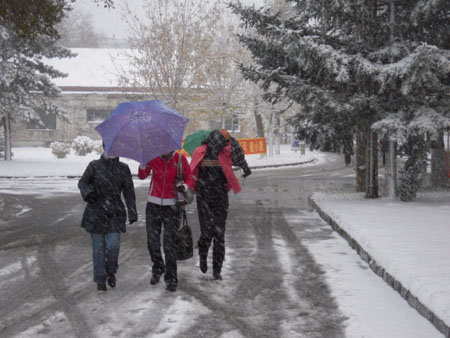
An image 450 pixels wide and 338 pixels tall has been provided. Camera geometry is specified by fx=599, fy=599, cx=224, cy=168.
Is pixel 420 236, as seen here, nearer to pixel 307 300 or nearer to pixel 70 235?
pixel 307 300

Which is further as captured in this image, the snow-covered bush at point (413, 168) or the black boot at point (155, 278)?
the snow-covered bush at point (413, 168)

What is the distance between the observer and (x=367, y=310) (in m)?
6.01

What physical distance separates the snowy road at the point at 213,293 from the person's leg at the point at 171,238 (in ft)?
0.73

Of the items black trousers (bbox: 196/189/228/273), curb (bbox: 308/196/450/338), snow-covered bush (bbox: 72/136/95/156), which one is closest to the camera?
curb (bbox: 308/196/450/338)

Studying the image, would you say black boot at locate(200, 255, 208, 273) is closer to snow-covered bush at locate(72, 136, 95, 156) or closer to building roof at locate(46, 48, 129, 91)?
snow-covered bush at locate(72, 136, 95, 156)

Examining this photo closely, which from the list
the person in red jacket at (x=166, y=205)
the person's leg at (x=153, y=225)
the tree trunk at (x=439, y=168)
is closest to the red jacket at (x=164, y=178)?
the person in red jacket at (x=166, y=205)

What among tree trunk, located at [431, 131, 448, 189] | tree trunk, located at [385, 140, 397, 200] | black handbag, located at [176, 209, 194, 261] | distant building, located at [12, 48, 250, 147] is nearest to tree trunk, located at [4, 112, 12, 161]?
distant building, located at [12, 48, 250, 147]

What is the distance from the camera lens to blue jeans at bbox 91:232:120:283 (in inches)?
265

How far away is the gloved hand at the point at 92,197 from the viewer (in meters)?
6.58

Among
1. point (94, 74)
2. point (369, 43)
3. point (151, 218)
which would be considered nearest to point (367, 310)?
point (151, 218)

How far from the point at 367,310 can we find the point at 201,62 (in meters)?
31.0

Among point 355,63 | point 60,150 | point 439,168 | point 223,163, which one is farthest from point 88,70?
point 223,163

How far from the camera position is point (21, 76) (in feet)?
102

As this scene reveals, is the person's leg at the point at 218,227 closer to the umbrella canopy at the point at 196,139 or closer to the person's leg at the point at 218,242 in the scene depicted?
the person's leg at the point at 218,242
